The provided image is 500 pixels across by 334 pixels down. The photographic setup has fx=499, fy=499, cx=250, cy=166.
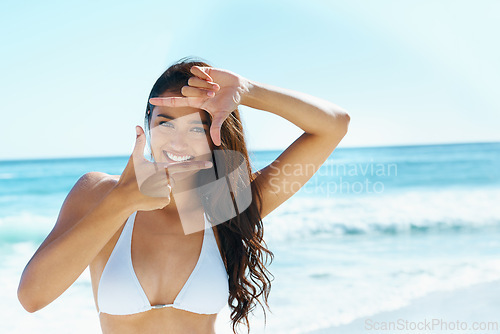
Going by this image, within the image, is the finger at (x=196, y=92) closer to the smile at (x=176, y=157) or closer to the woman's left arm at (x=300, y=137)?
the woman's left arm at (x=300, y=137)

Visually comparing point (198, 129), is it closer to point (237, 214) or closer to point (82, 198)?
point (237, 214)

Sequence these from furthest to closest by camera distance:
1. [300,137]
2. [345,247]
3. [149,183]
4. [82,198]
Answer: [345,247] → [300,137] → [82,198] → [149,183]

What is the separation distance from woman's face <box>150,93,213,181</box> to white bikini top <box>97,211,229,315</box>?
0.34 metres

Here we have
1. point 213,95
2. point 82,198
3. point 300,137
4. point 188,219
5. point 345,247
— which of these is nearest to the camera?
point 213,95

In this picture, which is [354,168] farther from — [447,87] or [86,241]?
[86,241]

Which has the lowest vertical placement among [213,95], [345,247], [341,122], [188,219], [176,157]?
[345,247]

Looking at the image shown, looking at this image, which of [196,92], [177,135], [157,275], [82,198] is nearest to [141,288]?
[157,275]

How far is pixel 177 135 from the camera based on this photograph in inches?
84.7

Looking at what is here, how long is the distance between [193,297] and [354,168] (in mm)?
23886

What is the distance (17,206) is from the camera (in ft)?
51.2

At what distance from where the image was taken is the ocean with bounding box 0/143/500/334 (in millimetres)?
5508

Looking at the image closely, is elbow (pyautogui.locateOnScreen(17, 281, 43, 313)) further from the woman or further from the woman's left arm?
the woman's left arm

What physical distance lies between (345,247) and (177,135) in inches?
283

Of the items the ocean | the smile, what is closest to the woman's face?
the smile
